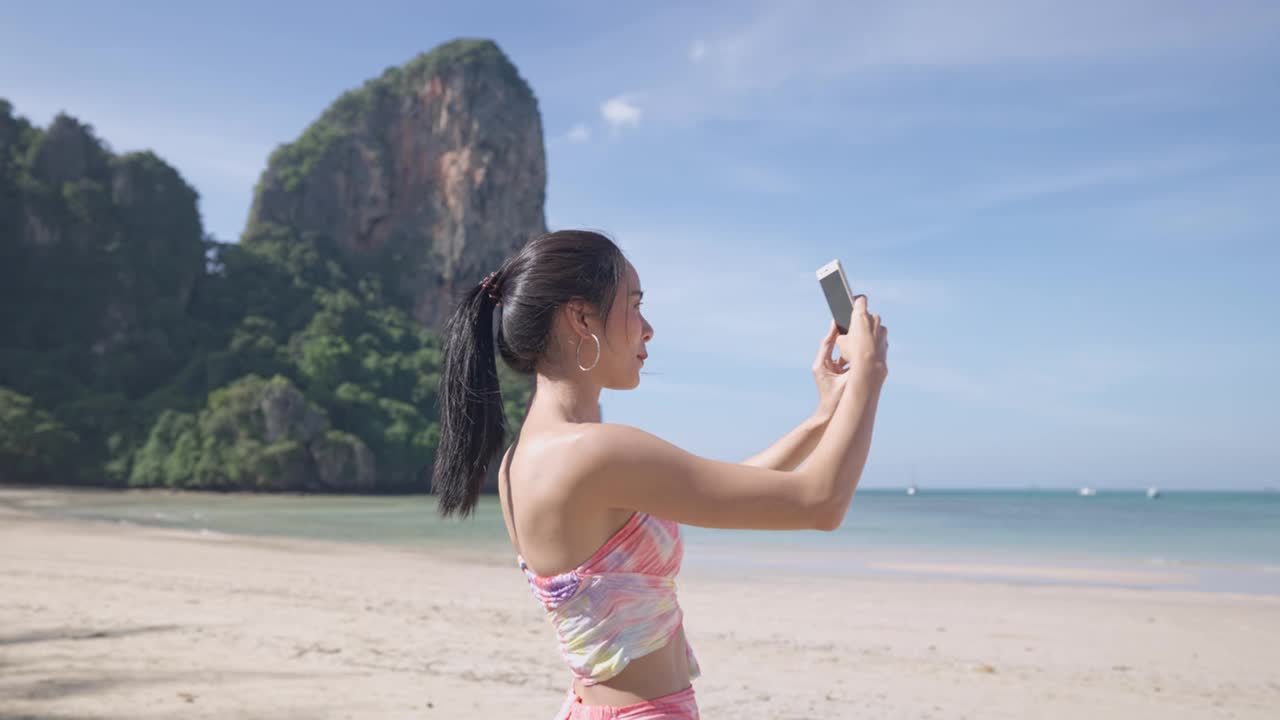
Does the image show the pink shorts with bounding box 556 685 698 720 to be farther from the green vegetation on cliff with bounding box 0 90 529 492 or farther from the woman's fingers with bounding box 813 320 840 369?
the green vegetation on cliff with bounding box 0 90 529 492

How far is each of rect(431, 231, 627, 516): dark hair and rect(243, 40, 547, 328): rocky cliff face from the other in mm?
75103

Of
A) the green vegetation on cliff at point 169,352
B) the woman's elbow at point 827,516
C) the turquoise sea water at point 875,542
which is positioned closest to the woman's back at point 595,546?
the woman's elbow at point 827,516

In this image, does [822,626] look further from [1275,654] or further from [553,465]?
[553,465]

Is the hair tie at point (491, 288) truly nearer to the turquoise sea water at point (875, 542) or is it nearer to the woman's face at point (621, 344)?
the woman's face at point (621, 344)

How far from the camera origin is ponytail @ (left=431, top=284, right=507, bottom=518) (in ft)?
5.61

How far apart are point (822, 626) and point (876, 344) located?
8218 millimetres

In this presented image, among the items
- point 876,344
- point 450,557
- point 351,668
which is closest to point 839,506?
point 876,344

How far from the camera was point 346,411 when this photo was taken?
193ft

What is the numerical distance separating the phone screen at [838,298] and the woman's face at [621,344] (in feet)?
1.13

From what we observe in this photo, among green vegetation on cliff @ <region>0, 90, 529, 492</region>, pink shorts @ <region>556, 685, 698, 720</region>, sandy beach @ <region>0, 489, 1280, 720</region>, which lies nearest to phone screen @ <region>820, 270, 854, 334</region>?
pink shorts @ <region>556, 685, 698, 720</region>

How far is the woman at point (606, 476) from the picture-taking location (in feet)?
4.49

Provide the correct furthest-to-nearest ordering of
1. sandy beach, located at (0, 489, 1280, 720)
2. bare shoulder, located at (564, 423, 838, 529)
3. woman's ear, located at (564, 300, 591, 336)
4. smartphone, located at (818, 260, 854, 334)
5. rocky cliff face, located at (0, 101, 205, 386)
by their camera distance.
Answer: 1. rocky cliff face, located at (0, 101, 205, 386)
2. sandy beach, located at (0, 489, 1280, 720)
3. smartphone, located at (818, 260, 854, 334)
4. woman's ear, located at (564, 300, 591, 336)
5. bare shoulder, located at (564, 423, 838, 529)

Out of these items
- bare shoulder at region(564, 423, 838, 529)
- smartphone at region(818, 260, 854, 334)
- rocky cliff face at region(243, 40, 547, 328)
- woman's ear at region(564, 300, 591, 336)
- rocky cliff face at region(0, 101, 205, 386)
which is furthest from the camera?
rocky cliff face at region(243, 40, 547, 328)

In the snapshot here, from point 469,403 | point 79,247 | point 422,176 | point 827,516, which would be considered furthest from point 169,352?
point 827,516
